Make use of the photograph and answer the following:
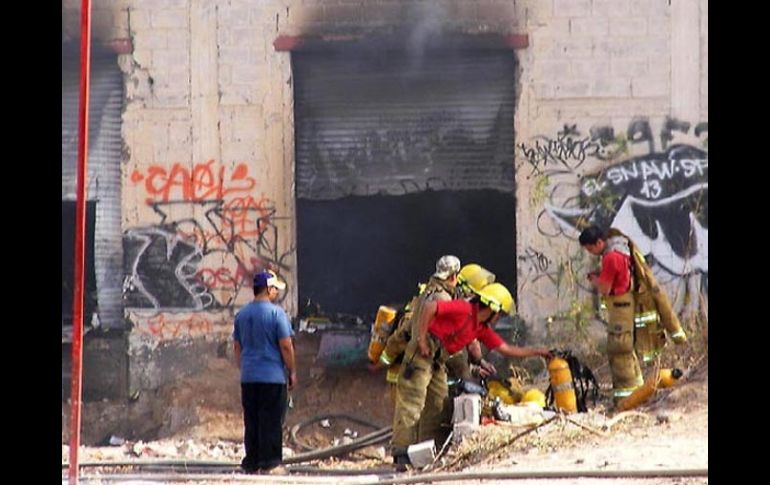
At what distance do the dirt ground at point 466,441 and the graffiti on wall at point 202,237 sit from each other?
898 mm

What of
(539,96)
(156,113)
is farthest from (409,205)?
(156,113)

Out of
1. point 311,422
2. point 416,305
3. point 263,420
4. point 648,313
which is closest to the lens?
point 263,420

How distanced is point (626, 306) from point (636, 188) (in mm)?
3632

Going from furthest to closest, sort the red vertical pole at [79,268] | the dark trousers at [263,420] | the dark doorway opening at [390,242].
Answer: the dark doorway opening at [390,242] < the dark trousers at [263,420] < the red vertical pole at [79,268]

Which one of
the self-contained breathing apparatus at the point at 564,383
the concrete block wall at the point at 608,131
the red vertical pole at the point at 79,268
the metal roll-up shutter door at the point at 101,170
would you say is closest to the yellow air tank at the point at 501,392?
the self-contained breathing apparatus at the point at 564,383

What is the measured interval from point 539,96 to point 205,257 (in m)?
4.20

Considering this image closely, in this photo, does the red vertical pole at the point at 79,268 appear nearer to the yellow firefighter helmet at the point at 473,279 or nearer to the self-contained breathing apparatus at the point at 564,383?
the yellow firefighter helmet at the point at 473,279

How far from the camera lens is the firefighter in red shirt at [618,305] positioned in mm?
14125

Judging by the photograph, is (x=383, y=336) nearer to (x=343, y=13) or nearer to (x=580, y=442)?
(x=580, y=442)

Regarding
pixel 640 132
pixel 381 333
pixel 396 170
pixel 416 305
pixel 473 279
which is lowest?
pixel 381 333

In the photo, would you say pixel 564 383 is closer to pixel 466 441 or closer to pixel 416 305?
pixel 466 441

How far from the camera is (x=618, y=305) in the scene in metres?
14.3

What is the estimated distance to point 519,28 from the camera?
17.6 metres

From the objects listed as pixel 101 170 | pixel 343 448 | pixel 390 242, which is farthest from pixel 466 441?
pixel 101 170
